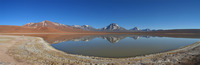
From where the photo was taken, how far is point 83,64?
26.4ft

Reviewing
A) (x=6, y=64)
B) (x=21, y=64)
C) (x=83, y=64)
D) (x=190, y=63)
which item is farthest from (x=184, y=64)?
(x=6, y=64)

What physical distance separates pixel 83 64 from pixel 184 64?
8.01 meters

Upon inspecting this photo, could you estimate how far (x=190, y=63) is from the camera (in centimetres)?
784

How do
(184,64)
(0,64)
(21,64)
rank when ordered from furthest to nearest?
(184,64) < (21,64) < (0,64)

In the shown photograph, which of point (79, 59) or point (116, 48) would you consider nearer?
point (79, 59)

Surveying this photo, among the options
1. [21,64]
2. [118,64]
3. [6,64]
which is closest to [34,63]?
[21,64]

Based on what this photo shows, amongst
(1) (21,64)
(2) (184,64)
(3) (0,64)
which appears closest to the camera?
(3) (0,64)

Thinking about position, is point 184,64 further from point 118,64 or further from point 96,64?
point 96,64

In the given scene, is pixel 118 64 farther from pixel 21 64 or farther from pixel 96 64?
pixel 21 64

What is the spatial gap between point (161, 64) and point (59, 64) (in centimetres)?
816

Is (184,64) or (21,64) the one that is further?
(184,64)

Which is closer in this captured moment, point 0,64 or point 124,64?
point 0,64

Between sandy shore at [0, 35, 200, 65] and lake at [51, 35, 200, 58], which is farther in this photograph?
lake at [51, 35, 200, 58]

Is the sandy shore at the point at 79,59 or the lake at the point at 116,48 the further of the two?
the lake at the point at 116,48
